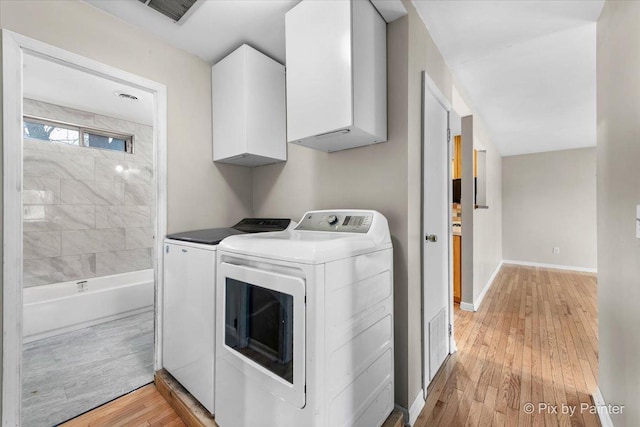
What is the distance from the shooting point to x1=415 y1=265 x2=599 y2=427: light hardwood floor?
161cm

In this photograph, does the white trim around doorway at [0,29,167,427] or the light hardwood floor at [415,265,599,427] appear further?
the light hardwood floor at [415,265,599,427]

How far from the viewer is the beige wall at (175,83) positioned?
145 cm

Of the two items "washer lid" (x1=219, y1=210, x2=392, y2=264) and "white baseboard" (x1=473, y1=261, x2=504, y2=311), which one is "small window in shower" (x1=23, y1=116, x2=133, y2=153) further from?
"white baseboard" (x1=473, y1=261, x2=504, y2=311)

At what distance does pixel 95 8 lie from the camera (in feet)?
5.26

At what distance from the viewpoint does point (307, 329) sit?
1000 millimetres

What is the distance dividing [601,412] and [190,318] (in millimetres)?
2416

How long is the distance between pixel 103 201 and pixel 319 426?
3.85 meters

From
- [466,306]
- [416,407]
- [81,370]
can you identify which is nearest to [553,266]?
[466,306]

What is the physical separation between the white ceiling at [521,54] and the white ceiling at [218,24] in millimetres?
898

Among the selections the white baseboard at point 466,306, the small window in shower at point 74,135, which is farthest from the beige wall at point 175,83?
the white baseboard at point 466,306

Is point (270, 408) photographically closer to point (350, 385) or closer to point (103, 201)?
point (350, 385)

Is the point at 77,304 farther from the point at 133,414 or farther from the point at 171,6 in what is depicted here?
the point at 171,6

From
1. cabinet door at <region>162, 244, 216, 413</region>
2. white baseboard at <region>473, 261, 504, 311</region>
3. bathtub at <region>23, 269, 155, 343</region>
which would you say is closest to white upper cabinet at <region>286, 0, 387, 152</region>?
cabinet door at <region>162, 244, 216, 413</region>

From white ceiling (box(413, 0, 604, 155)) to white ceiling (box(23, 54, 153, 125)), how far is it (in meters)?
2.35
